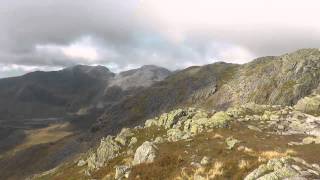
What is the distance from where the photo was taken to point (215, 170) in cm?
3312

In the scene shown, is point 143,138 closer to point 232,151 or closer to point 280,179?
point 232,151

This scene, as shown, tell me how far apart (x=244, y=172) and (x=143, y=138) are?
2380 inches

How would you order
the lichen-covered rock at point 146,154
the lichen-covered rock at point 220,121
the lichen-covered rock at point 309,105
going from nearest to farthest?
the lichen-covered rock at point 146,154 → the lichen-covered rock at point 220,121 → the lichen-covered rock at point 309,105

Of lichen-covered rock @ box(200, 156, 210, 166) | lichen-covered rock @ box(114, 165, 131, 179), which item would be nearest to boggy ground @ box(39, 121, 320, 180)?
lichen-covered rock @ box(200, 156, 210, 166)

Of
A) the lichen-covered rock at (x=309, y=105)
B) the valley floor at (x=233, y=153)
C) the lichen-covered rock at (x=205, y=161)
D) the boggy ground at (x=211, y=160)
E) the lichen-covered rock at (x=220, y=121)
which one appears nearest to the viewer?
the valley floor at (x=233, y=153)

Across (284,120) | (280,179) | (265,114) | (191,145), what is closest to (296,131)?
(284,120)

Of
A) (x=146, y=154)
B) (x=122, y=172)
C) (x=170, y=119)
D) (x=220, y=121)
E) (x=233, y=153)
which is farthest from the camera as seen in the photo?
(x=170, y=119)

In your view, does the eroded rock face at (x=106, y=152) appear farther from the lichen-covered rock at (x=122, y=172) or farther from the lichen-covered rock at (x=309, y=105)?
the lichen-covered rock at (x=122, y=172)

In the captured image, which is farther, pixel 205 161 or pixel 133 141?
pixel 133 141

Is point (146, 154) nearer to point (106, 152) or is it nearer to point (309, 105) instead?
point (106, 152)

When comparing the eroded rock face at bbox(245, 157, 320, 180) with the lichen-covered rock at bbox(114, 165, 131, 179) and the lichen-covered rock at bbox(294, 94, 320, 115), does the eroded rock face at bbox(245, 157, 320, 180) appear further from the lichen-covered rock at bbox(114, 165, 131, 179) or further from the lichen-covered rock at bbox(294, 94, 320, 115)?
the lichen-covered rock at bbox(294, 94, 320, 115)

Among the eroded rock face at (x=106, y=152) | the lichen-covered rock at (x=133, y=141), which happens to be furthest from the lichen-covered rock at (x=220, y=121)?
the eroded rock face at (x=106, y=152)

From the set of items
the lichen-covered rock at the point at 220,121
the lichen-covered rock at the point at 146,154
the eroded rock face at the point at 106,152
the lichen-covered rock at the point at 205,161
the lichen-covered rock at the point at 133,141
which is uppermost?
the lichen-covered rock at the point at 220,121

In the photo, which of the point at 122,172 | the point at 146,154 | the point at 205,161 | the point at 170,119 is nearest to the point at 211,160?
the point at 205,161
